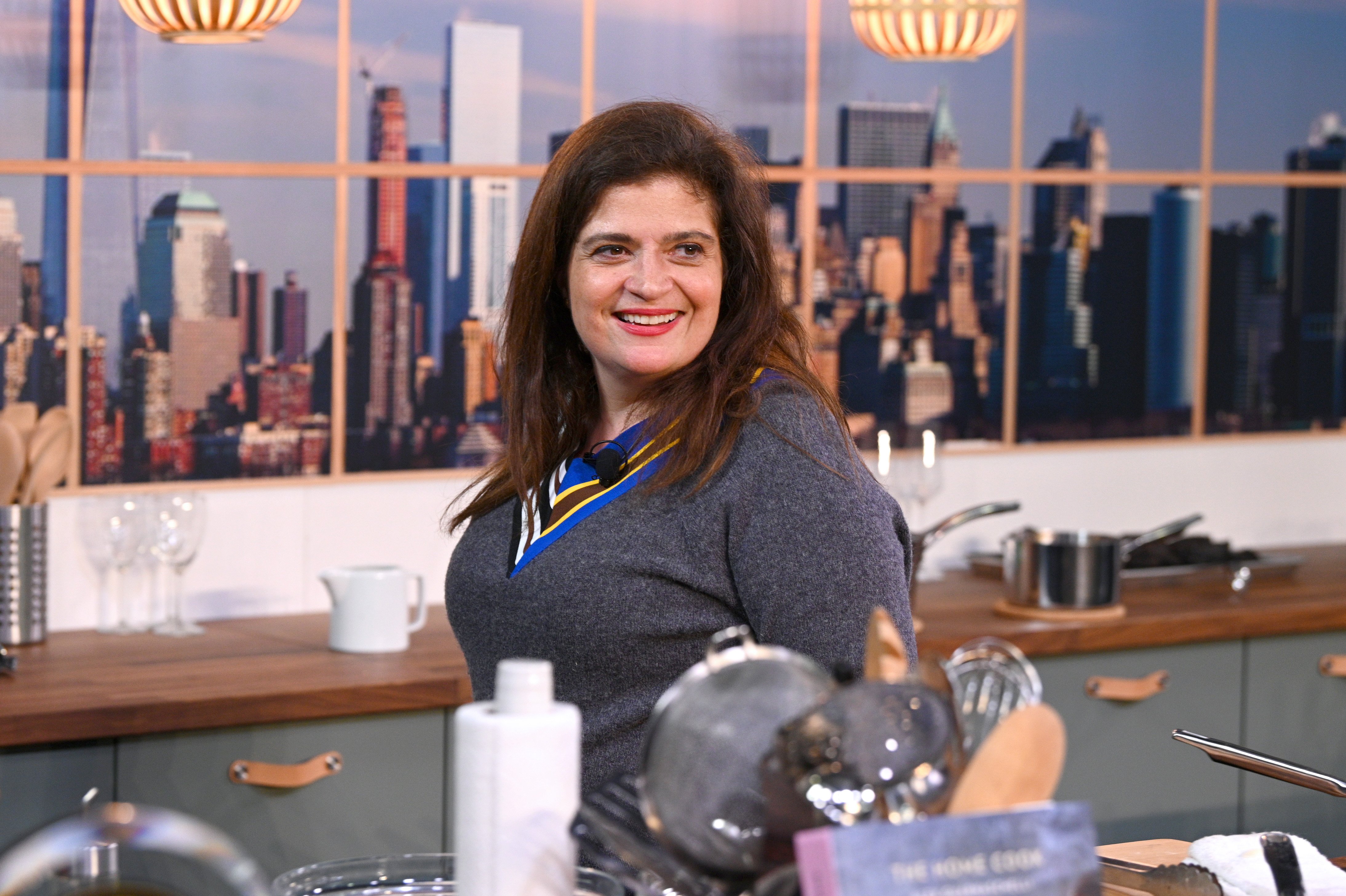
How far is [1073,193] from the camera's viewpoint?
356cm

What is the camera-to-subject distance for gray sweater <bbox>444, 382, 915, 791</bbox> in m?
1.43

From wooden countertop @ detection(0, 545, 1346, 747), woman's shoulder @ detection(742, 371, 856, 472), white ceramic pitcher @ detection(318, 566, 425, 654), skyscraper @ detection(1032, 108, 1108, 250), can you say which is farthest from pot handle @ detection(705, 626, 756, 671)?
skyscraper @ detection(1032, 108, 1108, 250)

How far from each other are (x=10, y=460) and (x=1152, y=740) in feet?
6.43

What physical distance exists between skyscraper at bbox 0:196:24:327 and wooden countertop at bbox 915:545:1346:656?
1566 mm

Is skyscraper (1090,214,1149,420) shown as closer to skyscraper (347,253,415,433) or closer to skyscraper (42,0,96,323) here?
skyscraper (347,253,415,433)

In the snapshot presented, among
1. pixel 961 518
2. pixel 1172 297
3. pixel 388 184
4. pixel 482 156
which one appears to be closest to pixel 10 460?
pixel 388 184

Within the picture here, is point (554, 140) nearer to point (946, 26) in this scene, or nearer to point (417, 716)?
point (946, 26)

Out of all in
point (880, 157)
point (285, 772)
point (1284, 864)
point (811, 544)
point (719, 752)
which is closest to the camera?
point (719, 752)

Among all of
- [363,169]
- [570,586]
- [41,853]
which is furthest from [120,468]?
[41,853]

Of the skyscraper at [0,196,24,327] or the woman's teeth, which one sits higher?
the skyscraper at [0,196,24,327]

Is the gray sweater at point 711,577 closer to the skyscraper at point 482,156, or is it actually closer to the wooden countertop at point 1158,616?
the wooden countertop at point 1158,616

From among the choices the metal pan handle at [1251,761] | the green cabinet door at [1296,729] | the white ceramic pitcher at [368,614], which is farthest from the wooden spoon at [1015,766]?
the green cabinet door at [1296,729]

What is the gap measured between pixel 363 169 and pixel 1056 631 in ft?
4.73

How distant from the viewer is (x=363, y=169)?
2.91 meters
